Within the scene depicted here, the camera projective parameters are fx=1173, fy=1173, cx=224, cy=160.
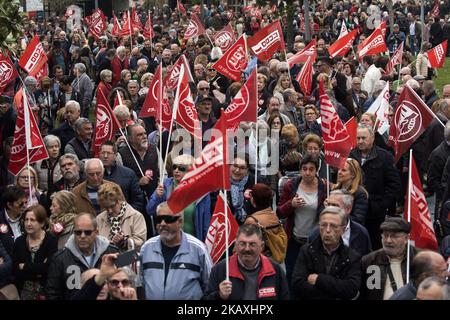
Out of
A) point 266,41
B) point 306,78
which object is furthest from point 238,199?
point 266,41

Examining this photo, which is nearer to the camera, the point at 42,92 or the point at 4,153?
the point at 4,153

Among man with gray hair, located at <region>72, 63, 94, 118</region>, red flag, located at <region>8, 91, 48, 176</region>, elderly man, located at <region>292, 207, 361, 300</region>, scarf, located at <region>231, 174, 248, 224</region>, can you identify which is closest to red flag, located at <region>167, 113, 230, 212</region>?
elderly man, located at <region>292, 207, 361, 300</region>

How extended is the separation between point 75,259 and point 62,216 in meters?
1.16

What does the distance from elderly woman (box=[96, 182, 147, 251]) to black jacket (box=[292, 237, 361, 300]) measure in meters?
1.70

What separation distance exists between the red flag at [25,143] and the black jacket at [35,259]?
277 cm

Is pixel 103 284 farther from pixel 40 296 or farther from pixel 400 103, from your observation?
pixel 400 103

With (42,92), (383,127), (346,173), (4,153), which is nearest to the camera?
(346,173)

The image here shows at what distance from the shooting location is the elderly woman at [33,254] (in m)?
8.38

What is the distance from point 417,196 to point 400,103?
13.1ft

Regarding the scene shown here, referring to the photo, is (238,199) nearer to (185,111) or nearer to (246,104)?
(246,104)

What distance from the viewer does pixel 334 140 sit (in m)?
10.8

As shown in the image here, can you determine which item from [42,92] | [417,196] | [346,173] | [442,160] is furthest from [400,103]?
[42,92]

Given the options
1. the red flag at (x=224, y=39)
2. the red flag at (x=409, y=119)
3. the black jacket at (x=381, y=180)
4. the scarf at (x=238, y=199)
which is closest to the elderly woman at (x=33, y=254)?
the scarf at (x=238, y=199)

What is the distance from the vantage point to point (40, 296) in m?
8.36
